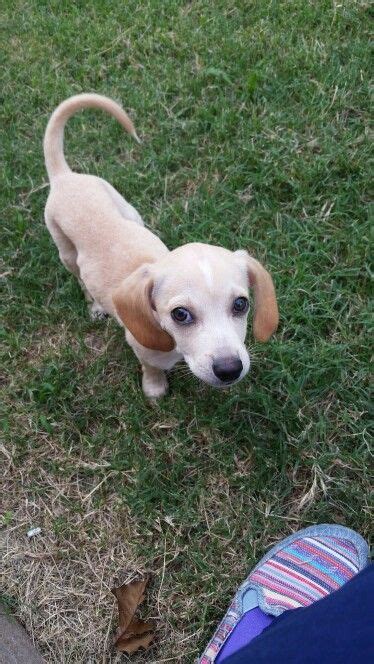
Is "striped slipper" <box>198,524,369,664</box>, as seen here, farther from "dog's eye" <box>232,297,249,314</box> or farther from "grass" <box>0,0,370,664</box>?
"dog's eye" <box>232,297,249,314</box>

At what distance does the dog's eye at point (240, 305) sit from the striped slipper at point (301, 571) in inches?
38.7

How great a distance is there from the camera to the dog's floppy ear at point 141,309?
2.18 metres

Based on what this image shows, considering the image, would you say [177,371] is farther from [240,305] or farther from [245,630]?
[245,630]

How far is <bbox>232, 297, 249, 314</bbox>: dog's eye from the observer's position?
2.10 meters

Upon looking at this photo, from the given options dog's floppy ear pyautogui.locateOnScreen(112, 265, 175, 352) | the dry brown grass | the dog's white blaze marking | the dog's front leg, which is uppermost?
the dog's white blaze marking

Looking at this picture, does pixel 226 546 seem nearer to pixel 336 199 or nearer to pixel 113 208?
pixel 113 208

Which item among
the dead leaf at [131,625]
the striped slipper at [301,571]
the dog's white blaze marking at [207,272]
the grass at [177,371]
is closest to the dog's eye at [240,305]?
the dog's white blaze marking at [207,272]

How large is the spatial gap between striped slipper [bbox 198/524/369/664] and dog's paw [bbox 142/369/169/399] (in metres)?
0.84

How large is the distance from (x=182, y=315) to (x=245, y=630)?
1229 millimetres

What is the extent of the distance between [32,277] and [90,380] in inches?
27.4

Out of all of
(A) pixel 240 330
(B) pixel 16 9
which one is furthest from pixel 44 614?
(B) pixel 16 9

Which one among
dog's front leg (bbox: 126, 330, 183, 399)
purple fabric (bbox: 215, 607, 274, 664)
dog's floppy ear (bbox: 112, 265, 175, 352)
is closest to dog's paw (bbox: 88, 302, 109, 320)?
dog's front leg (bbox: 126, 330, 183, 399)

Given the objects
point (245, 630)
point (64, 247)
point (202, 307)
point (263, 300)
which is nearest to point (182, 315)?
point (202, 307)

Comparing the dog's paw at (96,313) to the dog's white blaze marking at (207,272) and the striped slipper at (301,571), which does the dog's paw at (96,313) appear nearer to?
the dog's white blaze marking at (207,272)
